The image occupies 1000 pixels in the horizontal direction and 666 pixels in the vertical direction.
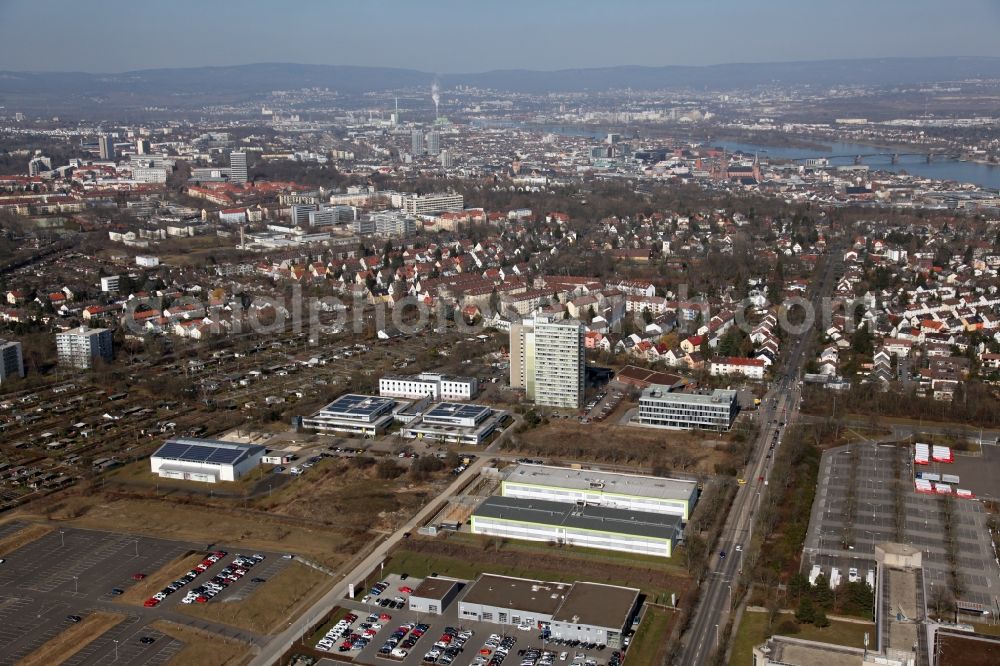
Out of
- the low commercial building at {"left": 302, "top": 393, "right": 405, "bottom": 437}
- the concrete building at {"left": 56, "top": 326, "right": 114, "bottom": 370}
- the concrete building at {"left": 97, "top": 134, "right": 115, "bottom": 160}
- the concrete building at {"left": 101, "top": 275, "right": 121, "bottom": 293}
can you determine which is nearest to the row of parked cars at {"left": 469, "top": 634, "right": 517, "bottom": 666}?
the low commercial building at {"left": 302, "top": 393, "right": 405, "bottom": 437}

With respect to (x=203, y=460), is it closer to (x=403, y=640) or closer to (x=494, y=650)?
(x=403, y=640)

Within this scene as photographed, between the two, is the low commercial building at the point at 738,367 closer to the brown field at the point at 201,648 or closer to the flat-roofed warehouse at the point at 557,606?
the flat-roofed warehouse at the point at 557,606

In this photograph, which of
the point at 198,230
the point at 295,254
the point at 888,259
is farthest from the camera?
the point at 198,230

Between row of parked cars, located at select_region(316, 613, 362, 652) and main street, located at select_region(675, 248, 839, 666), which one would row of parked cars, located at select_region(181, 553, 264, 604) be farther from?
main street, located at select_region(675, 248, 839, 666)

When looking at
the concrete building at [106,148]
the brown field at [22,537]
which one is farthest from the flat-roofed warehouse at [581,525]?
the concrete building at [106,148]

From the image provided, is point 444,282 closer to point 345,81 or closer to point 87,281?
point 87,281

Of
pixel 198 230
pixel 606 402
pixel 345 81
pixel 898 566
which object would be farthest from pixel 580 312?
pixel 345 81

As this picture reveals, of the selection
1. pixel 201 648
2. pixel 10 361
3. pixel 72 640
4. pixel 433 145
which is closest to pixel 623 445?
pixel 201 648
